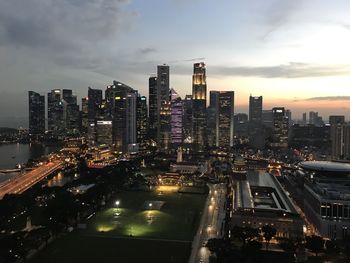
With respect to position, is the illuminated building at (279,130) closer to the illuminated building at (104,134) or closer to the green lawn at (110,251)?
the illuminated building at (104,134)

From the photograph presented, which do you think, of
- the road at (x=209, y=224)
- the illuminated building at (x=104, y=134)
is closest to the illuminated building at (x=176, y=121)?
the illuminated building at (x=104, y=134)

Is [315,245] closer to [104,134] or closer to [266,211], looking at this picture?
[266,211]

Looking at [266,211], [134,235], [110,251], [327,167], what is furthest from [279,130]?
[110,251]

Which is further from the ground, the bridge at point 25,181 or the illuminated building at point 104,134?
the illuminated building at point 104,134

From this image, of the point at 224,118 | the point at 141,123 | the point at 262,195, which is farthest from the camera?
the point at 224,118

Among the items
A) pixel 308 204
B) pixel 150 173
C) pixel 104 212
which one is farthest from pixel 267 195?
pixel 150 173

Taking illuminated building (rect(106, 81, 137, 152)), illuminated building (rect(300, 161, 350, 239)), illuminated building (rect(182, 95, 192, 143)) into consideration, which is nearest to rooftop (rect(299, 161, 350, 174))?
illuminated building (rect(300, 161, 350, 239))
